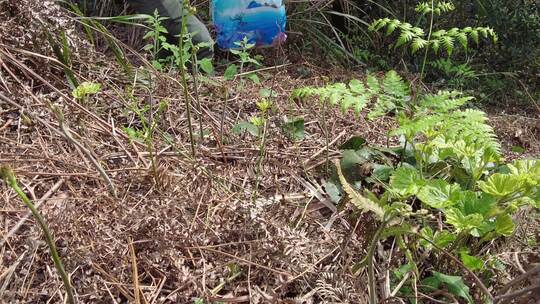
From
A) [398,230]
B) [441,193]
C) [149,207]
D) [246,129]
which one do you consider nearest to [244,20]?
[246,129]

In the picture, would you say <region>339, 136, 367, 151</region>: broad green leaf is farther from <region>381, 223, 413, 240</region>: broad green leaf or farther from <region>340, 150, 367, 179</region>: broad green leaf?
<region>381, 223, 413, 240</region>: broad green leaf

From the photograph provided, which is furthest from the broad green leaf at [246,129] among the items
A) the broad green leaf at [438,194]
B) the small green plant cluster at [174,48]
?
the broad green leaf at [438,194]

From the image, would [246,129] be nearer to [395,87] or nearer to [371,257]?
[395,87]

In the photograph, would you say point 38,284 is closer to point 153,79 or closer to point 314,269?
point 314,269

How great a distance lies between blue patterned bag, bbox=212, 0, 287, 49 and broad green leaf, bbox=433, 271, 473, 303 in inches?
79.6

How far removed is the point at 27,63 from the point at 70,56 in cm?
17

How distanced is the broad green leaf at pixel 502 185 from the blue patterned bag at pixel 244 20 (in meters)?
1.95

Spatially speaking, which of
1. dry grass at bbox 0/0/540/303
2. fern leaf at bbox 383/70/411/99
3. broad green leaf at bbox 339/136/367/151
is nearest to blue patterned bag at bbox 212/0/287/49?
dry grass at bbox 0/0/540/303

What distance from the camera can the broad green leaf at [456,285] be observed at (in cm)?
139

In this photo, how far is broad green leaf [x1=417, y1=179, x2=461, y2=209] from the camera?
1396mm

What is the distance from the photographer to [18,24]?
208 centimetres

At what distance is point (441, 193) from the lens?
56.6 inches

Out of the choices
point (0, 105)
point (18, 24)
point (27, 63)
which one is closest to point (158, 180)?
point (0, 105)

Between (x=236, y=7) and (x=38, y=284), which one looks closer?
(x=38, y=284)
